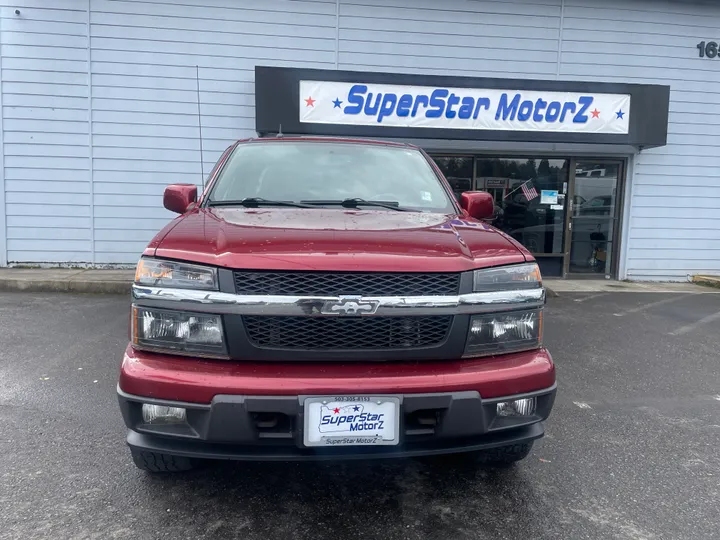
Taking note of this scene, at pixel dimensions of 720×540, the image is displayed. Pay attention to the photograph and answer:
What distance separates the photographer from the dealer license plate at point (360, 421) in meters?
2.04

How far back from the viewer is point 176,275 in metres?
2.18

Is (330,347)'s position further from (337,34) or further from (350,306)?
(337,34)

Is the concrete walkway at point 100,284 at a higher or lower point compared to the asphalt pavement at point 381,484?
higher

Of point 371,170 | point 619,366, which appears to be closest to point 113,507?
point 371,170

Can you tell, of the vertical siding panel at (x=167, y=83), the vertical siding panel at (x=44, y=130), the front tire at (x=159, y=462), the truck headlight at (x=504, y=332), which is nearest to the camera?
the truck headlight at (x=504, y=332)

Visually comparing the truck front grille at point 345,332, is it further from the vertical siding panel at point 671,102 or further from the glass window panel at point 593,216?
the vertical siding panel at point 671,102

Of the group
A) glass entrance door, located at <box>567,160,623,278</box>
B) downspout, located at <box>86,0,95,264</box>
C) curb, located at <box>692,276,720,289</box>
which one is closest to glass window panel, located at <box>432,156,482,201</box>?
glass entrance door, located at <box>567,160,623,278</box>

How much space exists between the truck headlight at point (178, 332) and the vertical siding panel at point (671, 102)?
9.06 metres

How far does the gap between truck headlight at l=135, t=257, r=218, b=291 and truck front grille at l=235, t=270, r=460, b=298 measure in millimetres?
126

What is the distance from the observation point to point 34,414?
11.1 feet

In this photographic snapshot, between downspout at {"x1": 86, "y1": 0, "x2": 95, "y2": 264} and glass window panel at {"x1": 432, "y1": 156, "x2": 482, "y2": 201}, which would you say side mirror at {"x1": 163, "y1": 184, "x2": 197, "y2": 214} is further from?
glass window panel at {"x1": 432, "y1": 156, "x2": 482, "y2": 201}

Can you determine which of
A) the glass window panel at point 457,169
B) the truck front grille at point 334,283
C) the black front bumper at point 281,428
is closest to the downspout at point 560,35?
the glass window panel at point 457,169

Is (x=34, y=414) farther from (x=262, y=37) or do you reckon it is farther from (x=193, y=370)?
(x=262, y=37)

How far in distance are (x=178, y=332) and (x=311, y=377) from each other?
591mm
